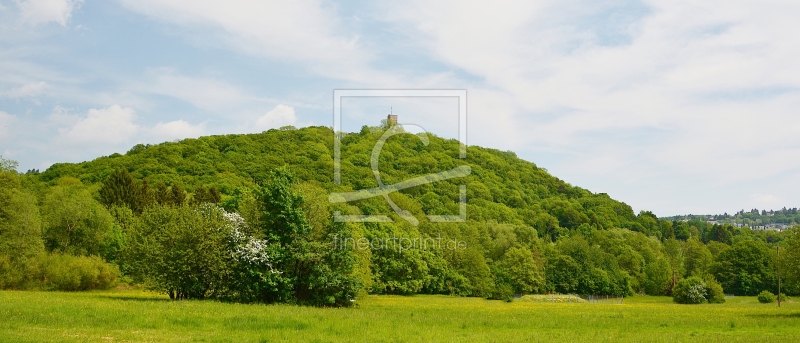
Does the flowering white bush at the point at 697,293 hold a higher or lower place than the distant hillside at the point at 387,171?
lower

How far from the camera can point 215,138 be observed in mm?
157625

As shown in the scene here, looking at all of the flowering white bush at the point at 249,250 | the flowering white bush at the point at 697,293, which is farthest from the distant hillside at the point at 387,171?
the flowering white bush at the point at 249,250

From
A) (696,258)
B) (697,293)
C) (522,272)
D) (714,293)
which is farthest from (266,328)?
(696,258)

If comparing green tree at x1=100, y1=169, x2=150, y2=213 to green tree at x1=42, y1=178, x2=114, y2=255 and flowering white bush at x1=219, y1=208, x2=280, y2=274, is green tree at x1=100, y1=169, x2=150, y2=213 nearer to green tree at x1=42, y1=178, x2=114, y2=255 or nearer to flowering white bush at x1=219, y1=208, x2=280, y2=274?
green tree at x1=42, y1=178, x2=114, y2=255

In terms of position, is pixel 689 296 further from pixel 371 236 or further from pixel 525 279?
pixel 371 236

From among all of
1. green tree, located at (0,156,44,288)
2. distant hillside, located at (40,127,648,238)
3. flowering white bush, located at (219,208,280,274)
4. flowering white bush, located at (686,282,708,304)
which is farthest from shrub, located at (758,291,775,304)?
green tree, located at (0,156,44,288)

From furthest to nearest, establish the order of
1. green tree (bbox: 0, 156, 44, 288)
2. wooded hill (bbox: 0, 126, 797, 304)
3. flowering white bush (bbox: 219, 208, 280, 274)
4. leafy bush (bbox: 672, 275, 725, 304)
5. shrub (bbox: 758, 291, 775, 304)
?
1. shrub (bbox: 758, 291, 775, 304)
2. leafy bush (bbox: 672, 275, 725, 304)
3. green tree (bbox: 0, 156, 44, 288)
4. wooded hill (bbox: 0, 126, 797, 304)
5. flowering white bush (bbox: 219, 208, 280, 274)

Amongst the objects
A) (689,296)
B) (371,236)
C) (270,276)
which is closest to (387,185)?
(371,236)

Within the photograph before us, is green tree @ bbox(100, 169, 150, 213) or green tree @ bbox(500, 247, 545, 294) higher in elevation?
green tree @ bbox(100, 169, 150, 213)

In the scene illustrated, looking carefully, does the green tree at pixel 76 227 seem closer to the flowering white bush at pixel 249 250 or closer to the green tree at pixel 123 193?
the green tree at pixel 123 193

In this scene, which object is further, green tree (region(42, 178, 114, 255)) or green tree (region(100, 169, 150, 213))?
green tree (region(100, 169, 150, 213))

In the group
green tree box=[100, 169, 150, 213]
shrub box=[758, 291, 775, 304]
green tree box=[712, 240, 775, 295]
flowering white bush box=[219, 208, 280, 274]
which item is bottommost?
shrub box=[758, 291, 775, 304]

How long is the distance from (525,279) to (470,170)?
2150 inches

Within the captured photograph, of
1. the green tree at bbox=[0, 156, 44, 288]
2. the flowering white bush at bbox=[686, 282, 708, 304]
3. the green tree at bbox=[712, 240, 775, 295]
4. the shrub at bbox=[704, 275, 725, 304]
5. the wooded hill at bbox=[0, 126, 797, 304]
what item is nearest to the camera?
the wooded hill at bbox=[0, 126, 797, 304]
